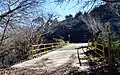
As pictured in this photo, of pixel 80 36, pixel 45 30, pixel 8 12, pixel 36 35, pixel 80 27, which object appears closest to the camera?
pixel 8 12

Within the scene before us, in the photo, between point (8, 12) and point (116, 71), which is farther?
point (8, 12)

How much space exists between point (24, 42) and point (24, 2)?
1179 centimetres

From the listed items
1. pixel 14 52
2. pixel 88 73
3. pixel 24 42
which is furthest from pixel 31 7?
pixel 14 52

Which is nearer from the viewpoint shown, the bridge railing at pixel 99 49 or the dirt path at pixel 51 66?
the dirt path at pixel 51 66

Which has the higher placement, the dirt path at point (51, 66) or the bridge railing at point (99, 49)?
the bridge railing at point (99, 49)

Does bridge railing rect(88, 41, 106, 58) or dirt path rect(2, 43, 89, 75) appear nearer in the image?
dirt path rect(2, 43, 89, 75)

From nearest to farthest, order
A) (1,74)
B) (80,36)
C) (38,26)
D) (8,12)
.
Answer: (1,74), (8,12), (38,26), (80,36)

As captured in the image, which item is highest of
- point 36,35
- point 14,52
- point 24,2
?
point 24,2

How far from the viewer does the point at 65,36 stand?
7625 centimetres

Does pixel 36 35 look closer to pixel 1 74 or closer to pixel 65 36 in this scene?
pixel 1 74

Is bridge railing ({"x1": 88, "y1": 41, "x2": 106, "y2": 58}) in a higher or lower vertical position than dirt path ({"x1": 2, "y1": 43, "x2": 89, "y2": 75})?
higher

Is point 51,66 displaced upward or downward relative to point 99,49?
downward

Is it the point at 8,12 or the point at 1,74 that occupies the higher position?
the point at 8,12

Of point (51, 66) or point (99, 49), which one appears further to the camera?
point (99, 49)
